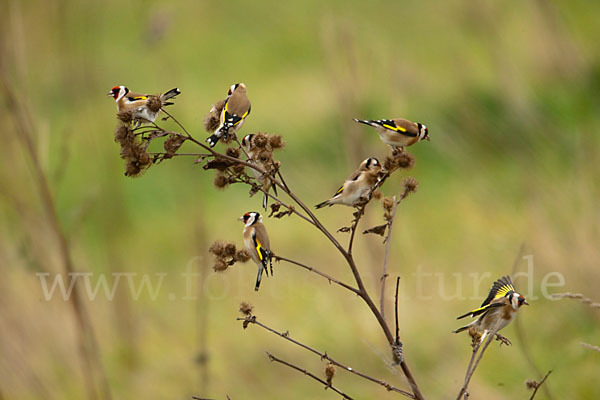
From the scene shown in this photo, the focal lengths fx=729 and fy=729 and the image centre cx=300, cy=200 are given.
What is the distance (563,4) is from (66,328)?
6461 mm

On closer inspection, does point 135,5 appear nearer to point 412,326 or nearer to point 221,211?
point 221,211

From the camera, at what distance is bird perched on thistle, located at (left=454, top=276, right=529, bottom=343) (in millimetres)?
1570

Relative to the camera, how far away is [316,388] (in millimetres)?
4277

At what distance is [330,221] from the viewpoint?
531cm

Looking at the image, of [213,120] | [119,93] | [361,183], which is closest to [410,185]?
[361,183]

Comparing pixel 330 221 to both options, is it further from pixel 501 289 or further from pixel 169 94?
pixel 501 289

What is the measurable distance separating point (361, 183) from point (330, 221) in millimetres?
3468

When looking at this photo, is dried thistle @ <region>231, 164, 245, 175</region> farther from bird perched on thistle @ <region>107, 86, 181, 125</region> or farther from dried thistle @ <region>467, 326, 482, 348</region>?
dried thistle @ <region>467, 326, 482, 348</region>

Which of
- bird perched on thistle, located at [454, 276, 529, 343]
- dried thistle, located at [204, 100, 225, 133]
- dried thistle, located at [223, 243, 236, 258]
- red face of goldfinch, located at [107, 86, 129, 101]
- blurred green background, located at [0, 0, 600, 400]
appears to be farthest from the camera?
blurred green background, located at [0, 0, 600, 400]

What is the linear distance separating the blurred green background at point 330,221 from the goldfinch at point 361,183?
392 mm

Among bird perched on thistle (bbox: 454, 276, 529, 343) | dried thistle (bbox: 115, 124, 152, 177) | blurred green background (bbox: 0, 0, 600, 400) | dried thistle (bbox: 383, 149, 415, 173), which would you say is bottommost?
bird perched on thistle (bbox: 454, 276, 529, 343)

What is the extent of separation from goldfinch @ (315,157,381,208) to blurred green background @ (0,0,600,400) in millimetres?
392

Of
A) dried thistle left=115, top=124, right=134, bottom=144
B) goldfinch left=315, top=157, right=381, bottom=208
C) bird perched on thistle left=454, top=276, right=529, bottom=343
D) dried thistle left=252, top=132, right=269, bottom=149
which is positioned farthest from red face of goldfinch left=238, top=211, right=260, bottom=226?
bird perched on thistle left=454, top=276, right=529, bottom=343

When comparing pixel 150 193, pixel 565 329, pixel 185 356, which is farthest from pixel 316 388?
pixel 150 193
